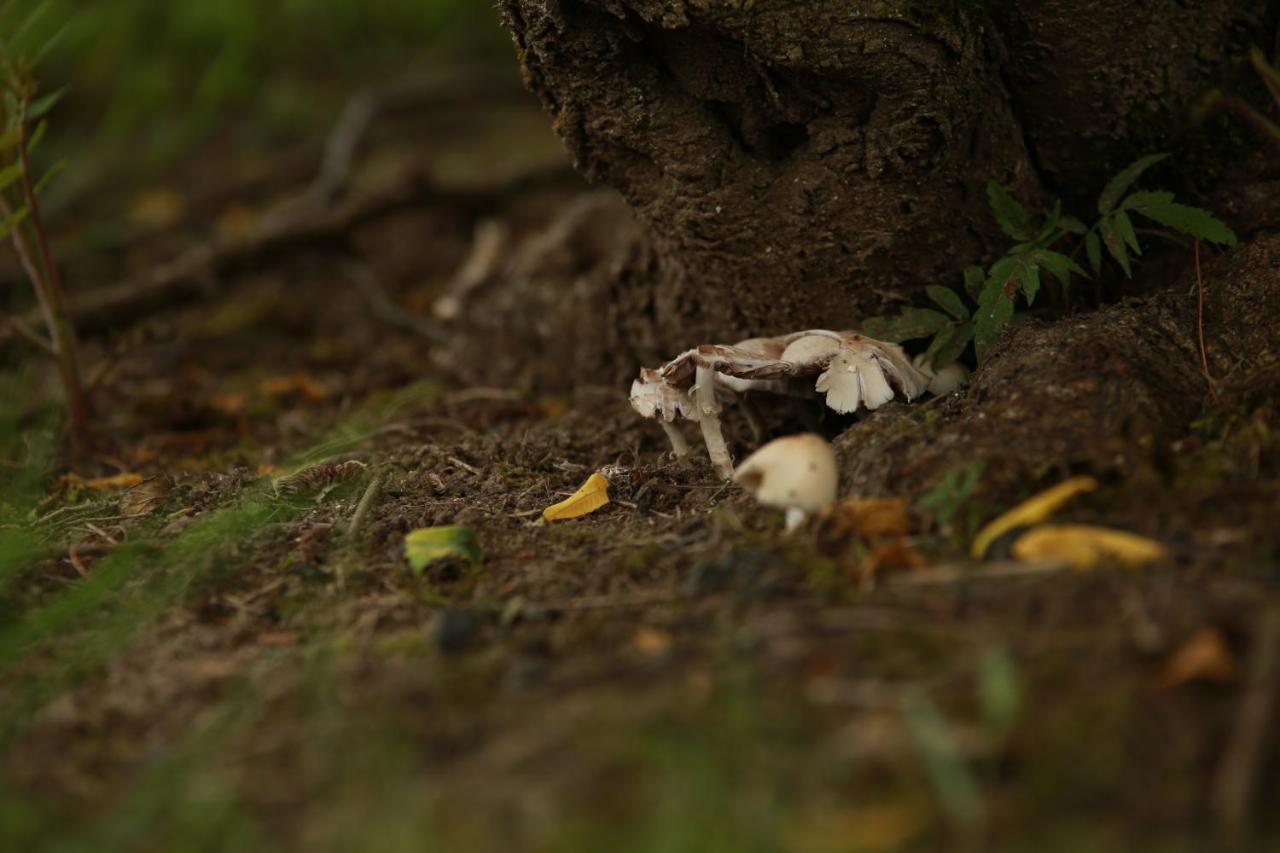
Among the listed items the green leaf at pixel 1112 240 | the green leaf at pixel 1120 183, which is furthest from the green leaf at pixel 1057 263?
the green leaf at pixel 1120 183

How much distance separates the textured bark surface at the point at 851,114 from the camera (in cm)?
358

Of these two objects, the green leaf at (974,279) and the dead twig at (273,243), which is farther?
the dead twig at (273,243)

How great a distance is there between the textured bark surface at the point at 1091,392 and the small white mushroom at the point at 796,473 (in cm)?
22

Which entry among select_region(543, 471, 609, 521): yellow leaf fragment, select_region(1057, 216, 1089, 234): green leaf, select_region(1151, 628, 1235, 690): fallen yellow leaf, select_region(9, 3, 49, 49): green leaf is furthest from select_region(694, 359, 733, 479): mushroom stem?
select_region(9, 3, 49, 49): green leaf

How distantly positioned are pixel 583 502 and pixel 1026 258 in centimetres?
147

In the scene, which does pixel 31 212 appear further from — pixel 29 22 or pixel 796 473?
pixel 796 473

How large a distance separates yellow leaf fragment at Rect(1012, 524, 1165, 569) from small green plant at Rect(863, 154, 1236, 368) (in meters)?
0.94

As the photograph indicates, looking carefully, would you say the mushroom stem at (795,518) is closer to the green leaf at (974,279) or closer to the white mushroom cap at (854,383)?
the white mushroom cap at (854,383)

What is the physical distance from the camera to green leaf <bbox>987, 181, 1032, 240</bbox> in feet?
12.0

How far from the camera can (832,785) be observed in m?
2.06

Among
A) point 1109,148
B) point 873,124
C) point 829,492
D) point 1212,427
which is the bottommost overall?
point 1212,427

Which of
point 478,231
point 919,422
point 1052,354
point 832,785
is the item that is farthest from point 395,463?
point 478,231

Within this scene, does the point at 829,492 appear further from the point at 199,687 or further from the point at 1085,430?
the point at 199,687

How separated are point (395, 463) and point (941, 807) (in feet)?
8.24
